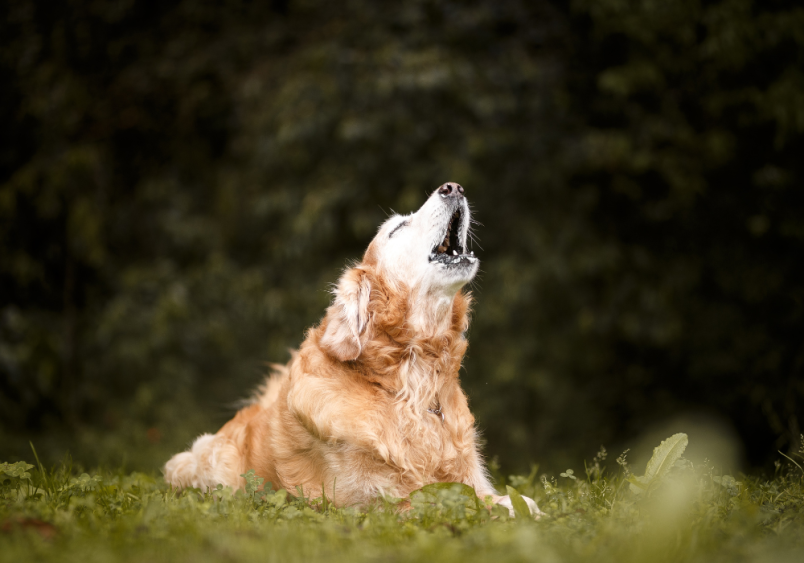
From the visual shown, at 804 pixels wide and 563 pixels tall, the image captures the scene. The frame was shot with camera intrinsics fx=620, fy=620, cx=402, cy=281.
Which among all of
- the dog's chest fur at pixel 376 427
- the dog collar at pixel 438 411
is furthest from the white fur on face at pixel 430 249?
the dog collar at pixel 438 411

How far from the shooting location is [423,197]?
6012mm

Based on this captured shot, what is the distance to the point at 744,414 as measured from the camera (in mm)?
5543

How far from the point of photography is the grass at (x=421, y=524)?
1710 millimetres

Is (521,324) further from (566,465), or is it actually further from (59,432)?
(59,432)

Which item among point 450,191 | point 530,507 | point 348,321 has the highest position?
point 450,191

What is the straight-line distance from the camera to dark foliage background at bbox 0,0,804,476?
17.7ft

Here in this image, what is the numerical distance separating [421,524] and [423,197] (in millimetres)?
4185

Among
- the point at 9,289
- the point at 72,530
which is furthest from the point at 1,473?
the point at 9,289

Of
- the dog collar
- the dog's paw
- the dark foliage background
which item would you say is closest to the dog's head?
the dog collar

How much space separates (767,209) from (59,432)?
6811 millimetres

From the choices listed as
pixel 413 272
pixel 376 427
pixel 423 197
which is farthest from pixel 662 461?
pixel 423 197

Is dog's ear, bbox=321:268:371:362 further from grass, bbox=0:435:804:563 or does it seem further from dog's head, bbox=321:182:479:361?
grass, bbox=0:435:804:563

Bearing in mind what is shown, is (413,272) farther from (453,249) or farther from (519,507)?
(519,507)

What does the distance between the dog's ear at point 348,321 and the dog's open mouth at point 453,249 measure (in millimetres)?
400
